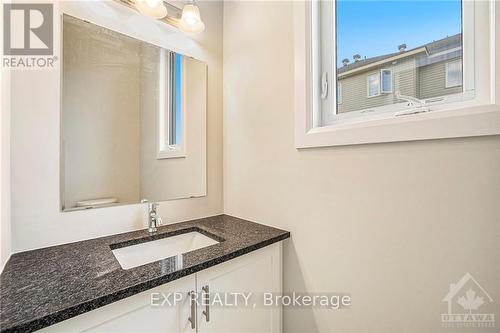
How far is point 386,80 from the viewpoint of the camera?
0.95m

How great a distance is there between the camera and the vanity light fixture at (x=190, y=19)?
1258mm

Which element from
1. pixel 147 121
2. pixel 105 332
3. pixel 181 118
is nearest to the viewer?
pixel 105 332

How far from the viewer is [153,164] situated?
4.05 ft

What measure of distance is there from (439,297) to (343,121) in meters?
0.72

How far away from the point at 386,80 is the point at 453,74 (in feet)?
0.69

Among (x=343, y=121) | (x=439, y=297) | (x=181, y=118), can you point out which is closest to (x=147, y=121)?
(x=181, y=118)

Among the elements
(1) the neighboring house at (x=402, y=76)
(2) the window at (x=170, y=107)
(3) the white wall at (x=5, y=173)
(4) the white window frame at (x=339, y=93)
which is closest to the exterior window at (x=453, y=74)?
(1) the neighboring house at (x=402, y=76)

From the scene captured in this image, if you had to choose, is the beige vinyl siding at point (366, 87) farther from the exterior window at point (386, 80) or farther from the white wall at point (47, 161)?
the white wall at point (47, 161)

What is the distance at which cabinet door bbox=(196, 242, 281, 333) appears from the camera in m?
0.86

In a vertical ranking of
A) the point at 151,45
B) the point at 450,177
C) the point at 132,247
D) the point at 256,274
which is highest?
the point at 151,45

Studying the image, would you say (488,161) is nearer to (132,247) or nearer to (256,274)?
(256,274)

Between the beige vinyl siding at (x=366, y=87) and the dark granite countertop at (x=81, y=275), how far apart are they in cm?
68

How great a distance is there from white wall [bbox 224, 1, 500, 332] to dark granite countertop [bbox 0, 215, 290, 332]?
23 cm

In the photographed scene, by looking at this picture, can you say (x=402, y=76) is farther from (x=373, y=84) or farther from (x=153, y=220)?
(x=153, y=220)
